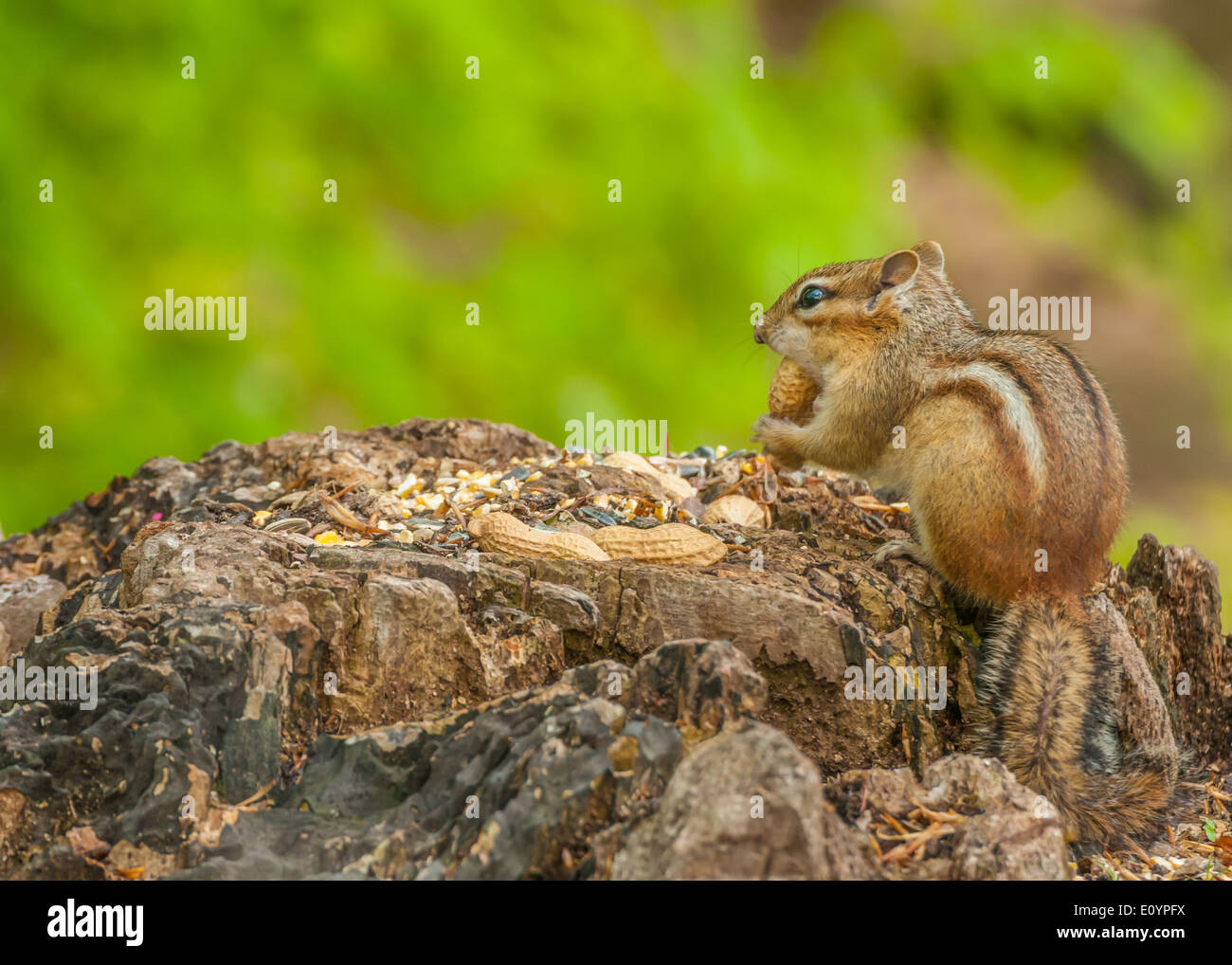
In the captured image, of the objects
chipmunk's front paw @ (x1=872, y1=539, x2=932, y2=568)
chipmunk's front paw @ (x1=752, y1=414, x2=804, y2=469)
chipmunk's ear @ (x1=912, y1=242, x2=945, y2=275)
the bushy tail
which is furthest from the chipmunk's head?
the bushy tail

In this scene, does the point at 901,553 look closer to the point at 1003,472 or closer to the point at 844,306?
the point at 1003,472

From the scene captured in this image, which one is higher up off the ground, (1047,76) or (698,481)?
(1047,76)

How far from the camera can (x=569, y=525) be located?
156 inches

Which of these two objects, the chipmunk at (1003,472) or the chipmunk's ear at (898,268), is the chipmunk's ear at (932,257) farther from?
the chipmunk's ear at (898,268)

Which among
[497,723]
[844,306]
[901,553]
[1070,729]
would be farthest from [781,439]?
[497,723]

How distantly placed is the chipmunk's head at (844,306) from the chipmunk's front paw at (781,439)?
0.93ft

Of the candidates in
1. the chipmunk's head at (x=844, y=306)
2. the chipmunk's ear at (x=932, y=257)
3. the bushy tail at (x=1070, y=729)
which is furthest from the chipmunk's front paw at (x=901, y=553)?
the chipmunk's ear at (x=932, y=257)

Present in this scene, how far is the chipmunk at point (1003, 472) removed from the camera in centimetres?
359

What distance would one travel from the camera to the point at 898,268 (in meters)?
4.55

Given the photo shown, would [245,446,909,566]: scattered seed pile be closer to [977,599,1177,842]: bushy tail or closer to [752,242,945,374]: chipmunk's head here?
[752,242,945,374]: chipmunk's head

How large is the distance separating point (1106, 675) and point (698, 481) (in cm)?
166

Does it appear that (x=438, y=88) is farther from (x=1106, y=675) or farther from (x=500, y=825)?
(x=500, y=825)

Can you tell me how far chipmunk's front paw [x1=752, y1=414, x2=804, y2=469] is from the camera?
15.0 ft

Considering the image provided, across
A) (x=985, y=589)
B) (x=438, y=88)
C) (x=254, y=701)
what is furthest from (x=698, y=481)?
(x=438, y=88)
